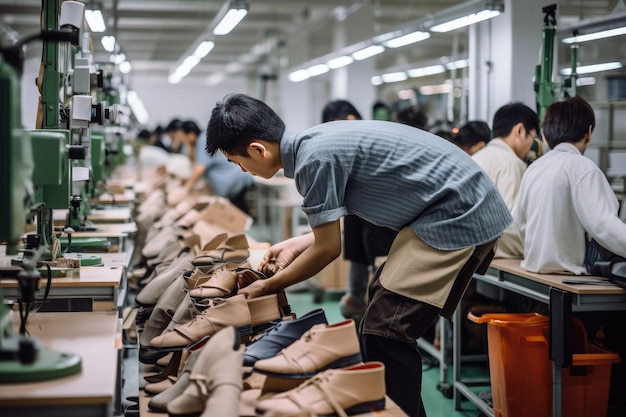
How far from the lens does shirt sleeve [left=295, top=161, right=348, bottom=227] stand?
247 centimetres

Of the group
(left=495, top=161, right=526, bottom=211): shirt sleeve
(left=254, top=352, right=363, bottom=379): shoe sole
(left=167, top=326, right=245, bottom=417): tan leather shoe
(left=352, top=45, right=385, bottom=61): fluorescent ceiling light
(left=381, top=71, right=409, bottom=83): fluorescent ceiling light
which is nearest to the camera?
(left=167, top=326, right=245, bottom=417): tan leather shoe

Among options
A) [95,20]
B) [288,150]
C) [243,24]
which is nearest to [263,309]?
[288,150]

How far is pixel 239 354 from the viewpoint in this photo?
6.52 ft

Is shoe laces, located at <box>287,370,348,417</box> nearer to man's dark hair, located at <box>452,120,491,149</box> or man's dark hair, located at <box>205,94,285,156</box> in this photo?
man's dark hair, located at <box>205,94,285,156</box>

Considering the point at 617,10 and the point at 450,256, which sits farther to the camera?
the point at 617,10

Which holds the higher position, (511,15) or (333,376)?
(511,15)

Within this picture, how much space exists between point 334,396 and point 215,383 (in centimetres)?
29

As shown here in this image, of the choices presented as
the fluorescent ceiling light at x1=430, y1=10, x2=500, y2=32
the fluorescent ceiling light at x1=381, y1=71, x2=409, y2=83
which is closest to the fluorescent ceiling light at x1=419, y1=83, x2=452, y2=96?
the fluorescent ceiling light at x1=381, y1=71, x2=409, y2=83

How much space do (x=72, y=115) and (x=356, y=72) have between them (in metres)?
7.80

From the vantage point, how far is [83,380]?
181cm

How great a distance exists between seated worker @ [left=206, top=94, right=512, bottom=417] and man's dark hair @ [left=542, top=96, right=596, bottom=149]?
3.60ft

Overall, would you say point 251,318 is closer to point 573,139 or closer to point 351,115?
point 573,139

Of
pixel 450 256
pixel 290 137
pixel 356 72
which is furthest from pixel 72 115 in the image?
pixel 356 72

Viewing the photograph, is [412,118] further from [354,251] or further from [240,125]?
[240,125]
